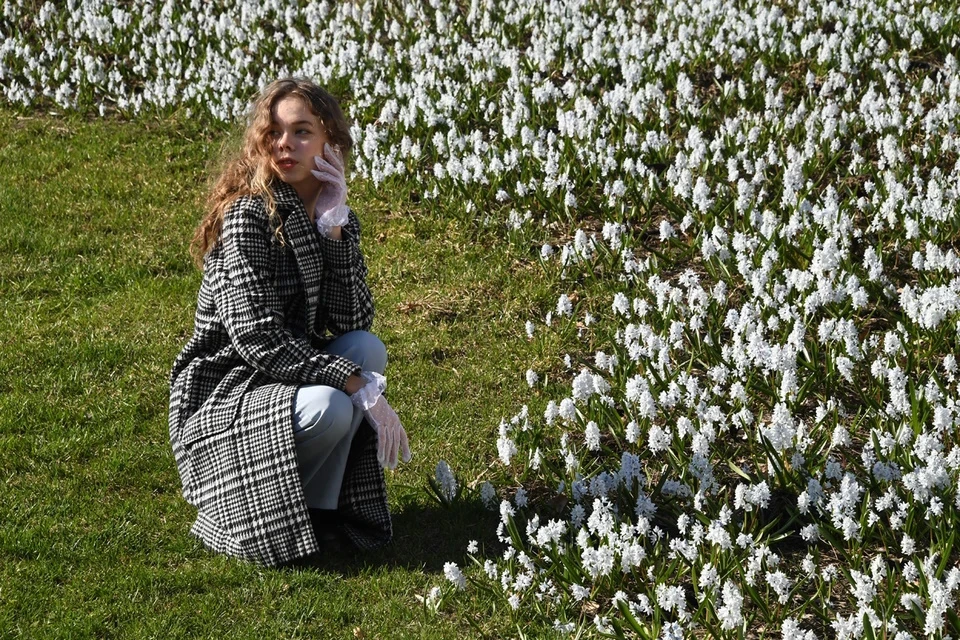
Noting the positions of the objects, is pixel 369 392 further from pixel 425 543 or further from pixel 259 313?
pixel 425 543

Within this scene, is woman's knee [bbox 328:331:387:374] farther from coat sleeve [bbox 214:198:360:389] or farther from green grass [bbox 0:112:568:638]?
green grass [bbox 0:112:568:638]

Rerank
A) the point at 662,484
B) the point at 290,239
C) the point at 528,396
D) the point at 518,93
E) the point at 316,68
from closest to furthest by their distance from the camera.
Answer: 1. the point at 290,239
2. the point at 662,484
3. the point at 528,396
4. the point at 518,93
5. the point at 316,68

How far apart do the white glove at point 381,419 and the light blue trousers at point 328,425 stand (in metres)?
0.07

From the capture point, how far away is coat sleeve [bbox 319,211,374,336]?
445cm

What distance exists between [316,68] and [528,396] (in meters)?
4.67

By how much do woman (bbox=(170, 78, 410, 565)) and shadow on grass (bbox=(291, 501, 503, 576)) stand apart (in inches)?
3.0

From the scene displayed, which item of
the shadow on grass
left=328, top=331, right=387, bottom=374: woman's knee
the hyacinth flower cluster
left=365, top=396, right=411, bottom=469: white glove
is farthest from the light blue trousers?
the hyacinth flower cluster

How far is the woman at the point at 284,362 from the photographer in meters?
4.10

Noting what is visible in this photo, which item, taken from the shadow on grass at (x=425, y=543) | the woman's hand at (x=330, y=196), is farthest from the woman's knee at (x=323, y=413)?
the woman's hand at (x=330, y=196)

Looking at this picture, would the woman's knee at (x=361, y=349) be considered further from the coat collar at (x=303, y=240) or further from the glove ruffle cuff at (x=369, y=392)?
the glove ruffle cuff at (x=369, y=392)

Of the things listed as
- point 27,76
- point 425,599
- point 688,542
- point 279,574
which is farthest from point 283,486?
point 27,76

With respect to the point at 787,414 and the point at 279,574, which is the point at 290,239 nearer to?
the point at 279,574

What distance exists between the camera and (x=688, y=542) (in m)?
4.11

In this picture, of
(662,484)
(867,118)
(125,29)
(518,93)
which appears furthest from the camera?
(125,29)
